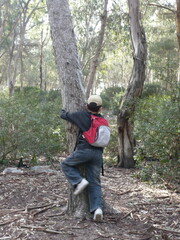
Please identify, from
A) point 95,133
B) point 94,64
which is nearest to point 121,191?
point 95,133

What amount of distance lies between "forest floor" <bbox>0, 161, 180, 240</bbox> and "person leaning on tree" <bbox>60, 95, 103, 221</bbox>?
0.39 m

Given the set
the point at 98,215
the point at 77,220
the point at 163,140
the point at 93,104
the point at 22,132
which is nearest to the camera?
the point at 98,215

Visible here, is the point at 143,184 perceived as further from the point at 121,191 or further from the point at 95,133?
the point at 95,133

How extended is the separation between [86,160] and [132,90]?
225 inches

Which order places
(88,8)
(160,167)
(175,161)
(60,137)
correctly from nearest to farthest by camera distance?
(175,161) < (160,167) < (60,137) < (88,8)

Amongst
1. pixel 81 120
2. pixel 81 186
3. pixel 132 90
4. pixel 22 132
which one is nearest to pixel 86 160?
pixel 81 186

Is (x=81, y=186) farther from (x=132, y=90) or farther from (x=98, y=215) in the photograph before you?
(x=132, y=90)

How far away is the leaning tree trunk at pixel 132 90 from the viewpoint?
380 inches

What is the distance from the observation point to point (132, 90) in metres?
9.67

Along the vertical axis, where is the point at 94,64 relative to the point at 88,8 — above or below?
below

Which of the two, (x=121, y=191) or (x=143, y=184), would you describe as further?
(x=143, y=184)

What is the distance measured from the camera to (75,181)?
4246 mm

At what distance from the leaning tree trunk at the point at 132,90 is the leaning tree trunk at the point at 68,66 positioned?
5.28m

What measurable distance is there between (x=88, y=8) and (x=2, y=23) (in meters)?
6.48
